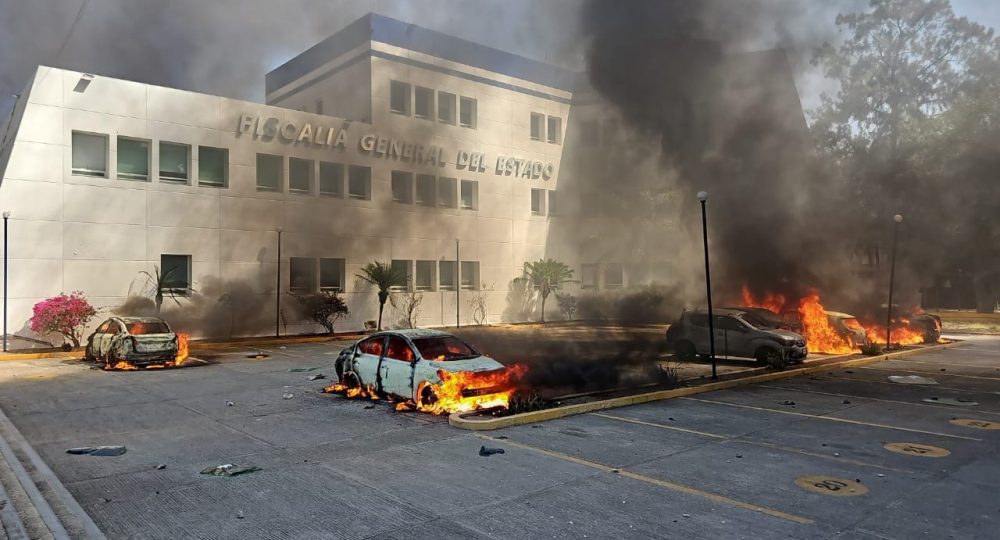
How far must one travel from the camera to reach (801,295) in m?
19.2

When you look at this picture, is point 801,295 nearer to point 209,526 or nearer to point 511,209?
point 511,209

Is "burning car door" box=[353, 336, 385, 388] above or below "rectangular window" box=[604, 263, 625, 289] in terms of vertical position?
below

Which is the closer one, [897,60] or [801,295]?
[801,295]

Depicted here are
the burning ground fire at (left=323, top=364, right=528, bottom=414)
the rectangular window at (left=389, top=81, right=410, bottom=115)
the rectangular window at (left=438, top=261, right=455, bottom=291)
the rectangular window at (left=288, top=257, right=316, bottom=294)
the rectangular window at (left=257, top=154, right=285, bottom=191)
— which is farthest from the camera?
the rectangular window at (left=438, top=261, right=455, bottom=291)

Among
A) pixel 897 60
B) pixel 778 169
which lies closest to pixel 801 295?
pixel 778 169

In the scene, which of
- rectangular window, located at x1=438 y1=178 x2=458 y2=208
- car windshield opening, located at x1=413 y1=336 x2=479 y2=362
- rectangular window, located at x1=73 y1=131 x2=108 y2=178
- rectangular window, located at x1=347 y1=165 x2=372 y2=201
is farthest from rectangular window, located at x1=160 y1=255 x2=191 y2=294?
car windshield opening, located at x1=413 y1=336 x2=479 y2=362

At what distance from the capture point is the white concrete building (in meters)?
19.2

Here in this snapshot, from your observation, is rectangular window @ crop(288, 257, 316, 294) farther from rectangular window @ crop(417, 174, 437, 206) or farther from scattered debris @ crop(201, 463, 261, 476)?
scattered debris @ crop(201, 463, 261, 476)

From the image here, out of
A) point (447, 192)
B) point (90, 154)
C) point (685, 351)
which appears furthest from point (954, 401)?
point (90, 154)

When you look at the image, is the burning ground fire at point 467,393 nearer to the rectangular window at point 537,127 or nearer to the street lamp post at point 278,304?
the street lamp post at point 278,304

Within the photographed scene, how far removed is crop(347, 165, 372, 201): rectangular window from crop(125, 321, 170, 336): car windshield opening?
1119 centimetres

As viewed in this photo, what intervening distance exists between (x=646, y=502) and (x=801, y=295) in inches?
637

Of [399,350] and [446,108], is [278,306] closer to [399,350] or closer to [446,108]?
[446,108]

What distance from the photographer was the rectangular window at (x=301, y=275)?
23362mm
